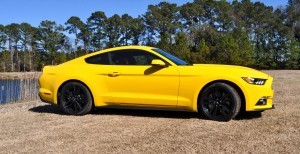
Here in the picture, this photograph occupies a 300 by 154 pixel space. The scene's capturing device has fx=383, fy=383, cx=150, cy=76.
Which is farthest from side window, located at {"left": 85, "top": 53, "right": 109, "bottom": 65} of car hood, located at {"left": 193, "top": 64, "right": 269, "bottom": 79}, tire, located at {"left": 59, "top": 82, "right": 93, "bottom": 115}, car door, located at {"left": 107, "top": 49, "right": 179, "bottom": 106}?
car hood, located at {"left": 193, "top": 64, "right": 269, "bottom": 79}

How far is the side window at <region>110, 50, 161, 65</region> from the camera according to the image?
24.3 feet

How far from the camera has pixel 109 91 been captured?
7.54 meters

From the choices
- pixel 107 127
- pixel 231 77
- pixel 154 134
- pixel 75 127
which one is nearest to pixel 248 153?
pixel 154 134

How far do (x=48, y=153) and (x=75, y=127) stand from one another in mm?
1494

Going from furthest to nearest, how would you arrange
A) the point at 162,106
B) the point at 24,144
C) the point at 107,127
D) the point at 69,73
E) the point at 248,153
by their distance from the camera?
the point at 69,73 < the point at 162,106 < the point at 107,127 < the point at 24,144 < the point at 248,153

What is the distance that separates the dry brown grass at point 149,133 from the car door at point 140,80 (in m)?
0.37

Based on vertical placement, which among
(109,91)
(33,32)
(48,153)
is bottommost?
(48,153)

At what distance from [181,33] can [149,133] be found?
190 ft

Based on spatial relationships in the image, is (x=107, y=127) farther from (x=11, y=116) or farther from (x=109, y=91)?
(x=11, y=116)

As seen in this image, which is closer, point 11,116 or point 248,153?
point 248,153

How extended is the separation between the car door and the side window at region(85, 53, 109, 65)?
13cm

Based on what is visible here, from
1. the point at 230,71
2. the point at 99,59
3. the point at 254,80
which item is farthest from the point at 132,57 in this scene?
the point at 254,80

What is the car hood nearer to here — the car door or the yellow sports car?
the yellow sports car

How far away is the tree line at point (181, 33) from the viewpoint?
211 ft
